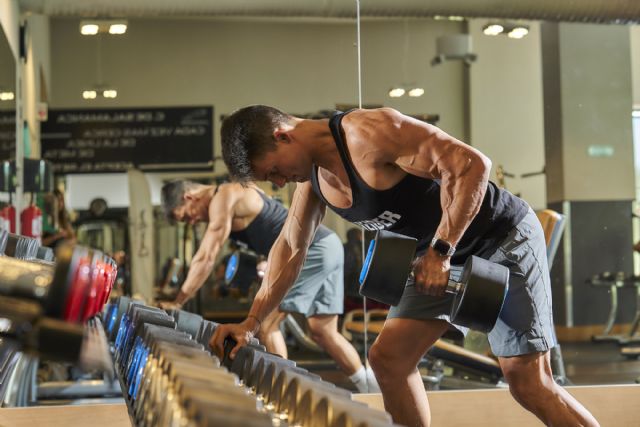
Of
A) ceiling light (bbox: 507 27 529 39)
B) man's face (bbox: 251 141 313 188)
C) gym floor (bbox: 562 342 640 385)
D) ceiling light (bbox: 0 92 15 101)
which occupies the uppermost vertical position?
ceiling light (bbox: 507 27 529 39)

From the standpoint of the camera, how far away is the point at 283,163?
2412mm

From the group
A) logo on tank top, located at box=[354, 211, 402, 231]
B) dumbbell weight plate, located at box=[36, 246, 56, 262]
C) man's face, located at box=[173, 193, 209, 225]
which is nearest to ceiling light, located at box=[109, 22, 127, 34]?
man's face, located at box=[173, 193, 209, 225]

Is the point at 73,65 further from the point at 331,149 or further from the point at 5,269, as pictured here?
the point at 5,269

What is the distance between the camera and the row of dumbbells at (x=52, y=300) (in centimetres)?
82

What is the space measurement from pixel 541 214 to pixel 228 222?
1.66 m

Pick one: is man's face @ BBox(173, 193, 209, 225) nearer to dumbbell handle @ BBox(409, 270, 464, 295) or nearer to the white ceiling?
the white ceiling

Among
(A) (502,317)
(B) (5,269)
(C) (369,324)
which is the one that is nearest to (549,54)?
(C) (369,324)

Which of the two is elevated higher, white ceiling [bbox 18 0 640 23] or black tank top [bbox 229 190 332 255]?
white ceiling [bbox 18 0 640 23]

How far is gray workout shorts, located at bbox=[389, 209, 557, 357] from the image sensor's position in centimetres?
248

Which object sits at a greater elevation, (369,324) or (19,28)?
(19,28)

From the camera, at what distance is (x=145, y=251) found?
4578 mm

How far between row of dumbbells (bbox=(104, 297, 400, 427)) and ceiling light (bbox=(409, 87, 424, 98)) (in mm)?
3210

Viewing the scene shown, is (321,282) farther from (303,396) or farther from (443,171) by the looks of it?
(303,396)

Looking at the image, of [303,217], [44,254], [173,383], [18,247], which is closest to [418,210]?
[303,217]
